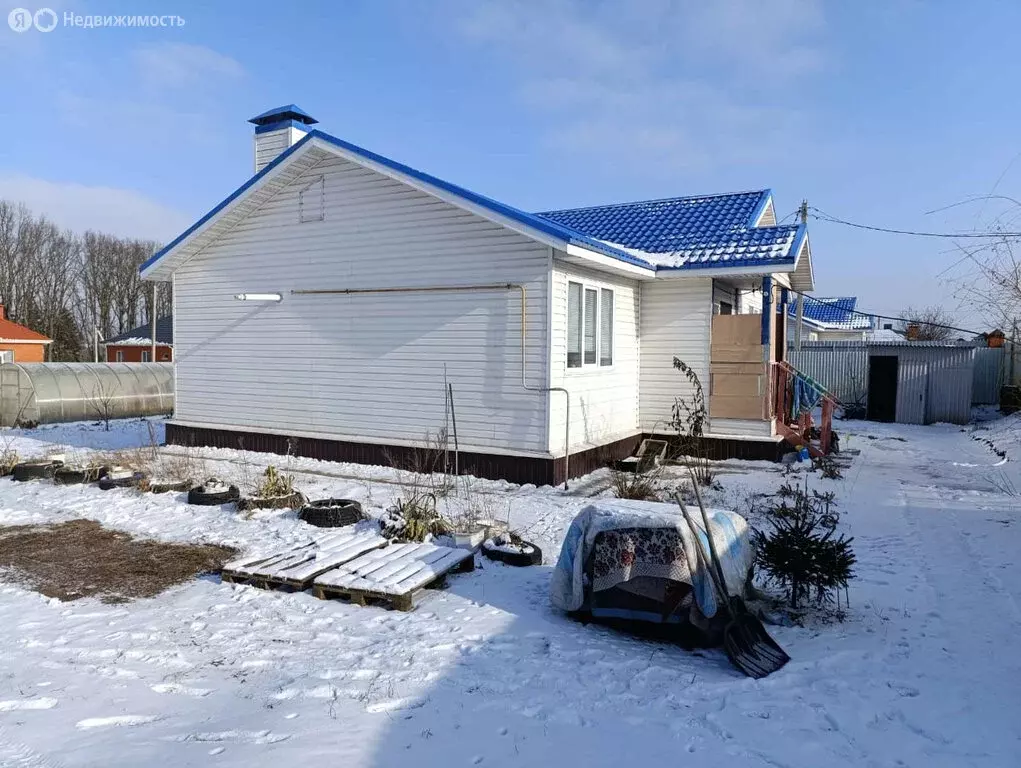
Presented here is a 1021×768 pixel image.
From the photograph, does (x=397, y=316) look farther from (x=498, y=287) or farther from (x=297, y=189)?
(x=297, y=189)

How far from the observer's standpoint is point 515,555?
22.7 ft

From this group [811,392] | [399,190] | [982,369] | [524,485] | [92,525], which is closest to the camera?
[92,525]

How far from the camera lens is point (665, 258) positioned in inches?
500

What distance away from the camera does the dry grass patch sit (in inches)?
248

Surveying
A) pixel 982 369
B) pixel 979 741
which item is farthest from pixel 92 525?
pixel 982 369

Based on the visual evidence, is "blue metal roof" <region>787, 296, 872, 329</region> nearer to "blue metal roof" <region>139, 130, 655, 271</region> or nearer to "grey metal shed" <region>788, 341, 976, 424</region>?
"grey metal shed" <region>788, 341, 976, 424</region>

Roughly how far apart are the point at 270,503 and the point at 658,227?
9092 mm

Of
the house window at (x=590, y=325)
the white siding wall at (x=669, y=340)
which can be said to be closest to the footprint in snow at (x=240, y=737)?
the house window at (x=590, y=325)

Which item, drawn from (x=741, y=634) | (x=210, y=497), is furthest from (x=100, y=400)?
(x=741, y=634)

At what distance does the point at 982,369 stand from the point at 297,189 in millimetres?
20790

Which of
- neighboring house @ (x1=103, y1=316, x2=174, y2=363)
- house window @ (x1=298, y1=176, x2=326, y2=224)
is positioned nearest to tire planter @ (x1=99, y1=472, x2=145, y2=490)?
house window @ (x1=298, y1=176, x2=326, y2=224)

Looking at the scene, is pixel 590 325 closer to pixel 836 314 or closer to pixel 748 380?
pixel 748 380

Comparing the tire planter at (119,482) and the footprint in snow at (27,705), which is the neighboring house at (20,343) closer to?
the tire planter at (119,482)

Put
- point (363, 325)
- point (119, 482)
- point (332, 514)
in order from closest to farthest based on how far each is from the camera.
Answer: point (332, 514) → point (119, 482) → point (363, 325)
